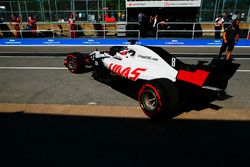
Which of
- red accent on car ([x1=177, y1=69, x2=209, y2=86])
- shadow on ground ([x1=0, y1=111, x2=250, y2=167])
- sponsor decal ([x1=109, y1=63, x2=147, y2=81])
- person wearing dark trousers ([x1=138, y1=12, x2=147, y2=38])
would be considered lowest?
shadow on ground ([x1=0, y1=111, x2=250, y2=167])

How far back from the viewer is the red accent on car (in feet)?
13.9

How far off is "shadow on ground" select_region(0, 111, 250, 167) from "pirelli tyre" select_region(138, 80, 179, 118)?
0.27 m

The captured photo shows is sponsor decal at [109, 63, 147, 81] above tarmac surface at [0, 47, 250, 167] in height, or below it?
above

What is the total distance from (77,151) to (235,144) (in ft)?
9.36

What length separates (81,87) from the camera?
6914mm

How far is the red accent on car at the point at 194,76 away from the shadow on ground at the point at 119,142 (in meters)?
0.94

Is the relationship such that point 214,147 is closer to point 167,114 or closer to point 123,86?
point 167,114

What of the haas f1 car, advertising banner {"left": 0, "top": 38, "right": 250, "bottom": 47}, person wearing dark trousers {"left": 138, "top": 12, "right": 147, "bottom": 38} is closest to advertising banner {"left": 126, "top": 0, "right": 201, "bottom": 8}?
person wearing dark trousers {"left": 138, "top": 12, "right": 147, "bottom": 38}

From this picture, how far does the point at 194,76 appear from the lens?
437 cm

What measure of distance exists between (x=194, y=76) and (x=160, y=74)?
101 cm

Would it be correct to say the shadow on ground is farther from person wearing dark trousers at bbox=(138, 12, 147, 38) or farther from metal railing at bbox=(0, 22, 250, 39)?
person wearing dark trousers at bbox=(138, 12, 147, 38)

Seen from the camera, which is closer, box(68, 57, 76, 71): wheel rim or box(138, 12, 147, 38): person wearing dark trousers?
box(68, 57, 76, 71): wheel rim

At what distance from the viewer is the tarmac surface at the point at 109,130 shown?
3.54m

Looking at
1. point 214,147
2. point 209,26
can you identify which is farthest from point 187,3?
point 214,147
